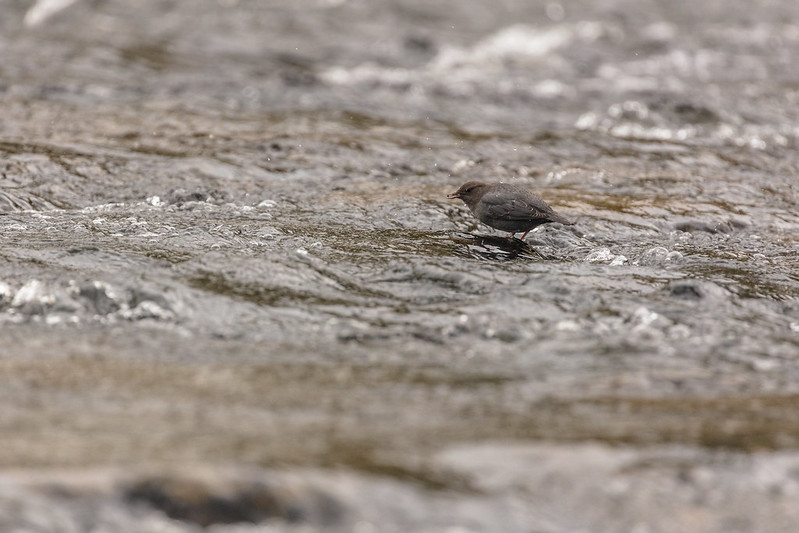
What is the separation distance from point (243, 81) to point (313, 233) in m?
6.02

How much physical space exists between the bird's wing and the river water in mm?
239

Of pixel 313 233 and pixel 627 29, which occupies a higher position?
pixel 627 29

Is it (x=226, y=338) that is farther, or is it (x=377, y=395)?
(x=226, y=338)

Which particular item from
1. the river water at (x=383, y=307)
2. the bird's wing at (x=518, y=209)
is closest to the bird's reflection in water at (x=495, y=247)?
the river water at (x=383, y=307)

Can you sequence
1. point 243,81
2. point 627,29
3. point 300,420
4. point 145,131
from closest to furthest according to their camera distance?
point 300,420
point 145,131
point 243,81
point 627,29

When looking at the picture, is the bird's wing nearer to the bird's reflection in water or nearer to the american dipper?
the american dipper

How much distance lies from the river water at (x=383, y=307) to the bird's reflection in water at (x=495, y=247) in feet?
0.14

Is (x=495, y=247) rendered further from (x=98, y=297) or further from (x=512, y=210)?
(x=98, y=297)

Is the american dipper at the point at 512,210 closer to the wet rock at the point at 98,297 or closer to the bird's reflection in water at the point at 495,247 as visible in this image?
the bird's reflection in water at the point at 495,247

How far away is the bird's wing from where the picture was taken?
668 centimetres

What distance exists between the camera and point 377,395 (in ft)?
13.4

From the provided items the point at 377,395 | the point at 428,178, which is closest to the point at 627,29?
the point at 428,178

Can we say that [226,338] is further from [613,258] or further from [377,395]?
[613,258]

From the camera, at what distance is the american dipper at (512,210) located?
21.9 feet
